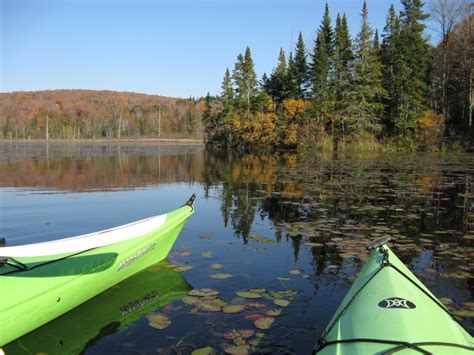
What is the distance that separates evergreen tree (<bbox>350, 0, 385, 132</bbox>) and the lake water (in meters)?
27.0

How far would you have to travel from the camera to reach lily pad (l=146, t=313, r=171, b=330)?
15.1 ft

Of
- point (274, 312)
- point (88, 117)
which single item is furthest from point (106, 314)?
point (88, 117)

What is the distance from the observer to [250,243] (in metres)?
8.09

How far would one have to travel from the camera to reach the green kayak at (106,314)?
4.25 metres

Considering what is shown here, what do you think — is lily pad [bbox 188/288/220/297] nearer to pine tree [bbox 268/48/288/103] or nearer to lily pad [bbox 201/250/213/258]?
lily pad [bbox 201/250/213/258]

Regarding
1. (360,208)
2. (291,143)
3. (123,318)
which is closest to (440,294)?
(123,318)

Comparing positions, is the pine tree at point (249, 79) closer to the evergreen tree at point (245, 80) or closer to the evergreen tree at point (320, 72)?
the evergreen tree at point (245, 80)

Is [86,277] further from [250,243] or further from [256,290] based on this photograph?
[250,243]

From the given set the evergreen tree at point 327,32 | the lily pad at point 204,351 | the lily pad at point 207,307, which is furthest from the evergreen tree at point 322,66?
the lily pad at point 204,351

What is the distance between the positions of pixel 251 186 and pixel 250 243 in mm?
8896

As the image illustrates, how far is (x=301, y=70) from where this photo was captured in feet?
173

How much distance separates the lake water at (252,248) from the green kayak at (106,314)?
1 cm

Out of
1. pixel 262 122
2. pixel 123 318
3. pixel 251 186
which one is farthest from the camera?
pixel 262 122

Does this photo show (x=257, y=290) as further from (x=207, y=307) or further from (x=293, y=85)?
(x=293, y=85)
